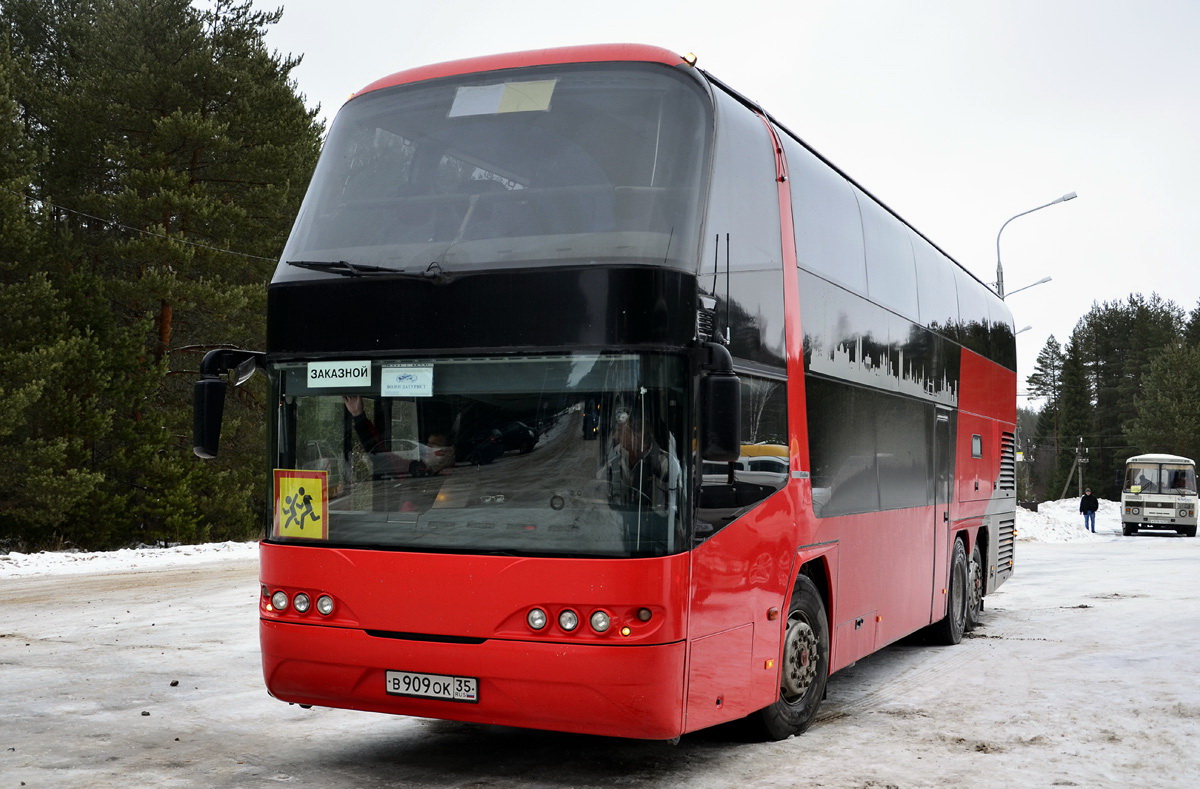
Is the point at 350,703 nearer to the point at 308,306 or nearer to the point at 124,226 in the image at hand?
the point at 308,306

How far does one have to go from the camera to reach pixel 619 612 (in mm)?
5855

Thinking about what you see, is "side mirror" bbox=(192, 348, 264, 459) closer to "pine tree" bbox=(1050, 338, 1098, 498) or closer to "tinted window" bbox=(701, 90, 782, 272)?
"tinted window" bbox=(701, 90, 782, 272)

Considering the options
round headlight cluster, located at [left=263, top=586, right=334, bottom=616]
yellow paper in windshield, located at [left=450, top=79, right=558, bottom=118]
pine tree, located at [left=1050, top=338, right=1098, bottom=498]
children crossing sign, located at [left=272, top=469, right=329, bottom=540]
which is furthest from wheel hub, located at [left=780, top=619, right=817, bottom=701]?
pine tree, located at [left=1050, top=338, right=1098, bottom=498]

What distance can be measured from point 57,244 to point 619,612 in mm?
28581

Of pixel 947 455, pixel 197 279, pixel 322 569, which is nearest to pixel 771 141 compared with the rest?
pixel 322 569

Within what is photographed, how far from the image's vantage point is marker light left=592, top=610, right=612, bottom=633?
5866 millimetres

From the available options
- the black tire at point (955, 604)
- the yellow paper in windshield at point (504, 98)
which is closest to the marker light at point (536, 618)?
the yellow paper in windshield at point (504, 98)

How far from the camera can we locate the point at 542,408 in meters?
6.09

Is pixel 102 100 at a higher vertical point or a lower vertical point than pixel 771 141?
higher

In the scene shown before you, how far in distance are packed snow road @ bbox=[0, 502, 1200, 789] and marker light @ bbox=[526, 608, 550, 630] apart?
0.97m

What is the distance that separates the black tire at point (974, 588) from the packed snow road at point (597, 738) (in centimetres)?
20

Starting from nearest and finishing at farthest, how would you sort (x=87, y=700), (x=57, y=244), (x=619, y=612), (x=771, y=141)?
(x=619, y=612) → (x=771, y=141) → (x=87, y=700) → (x=57, y=244)

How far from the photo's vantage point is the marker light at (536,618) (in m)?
5.94

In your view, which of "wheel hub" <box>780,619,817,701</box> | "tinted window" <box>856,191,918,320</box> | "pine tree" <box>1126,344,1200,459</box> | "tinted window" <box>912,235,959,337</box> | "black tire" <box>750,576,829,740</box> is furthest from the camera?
"pine tree" <box>1126,344,1200,459</box>
